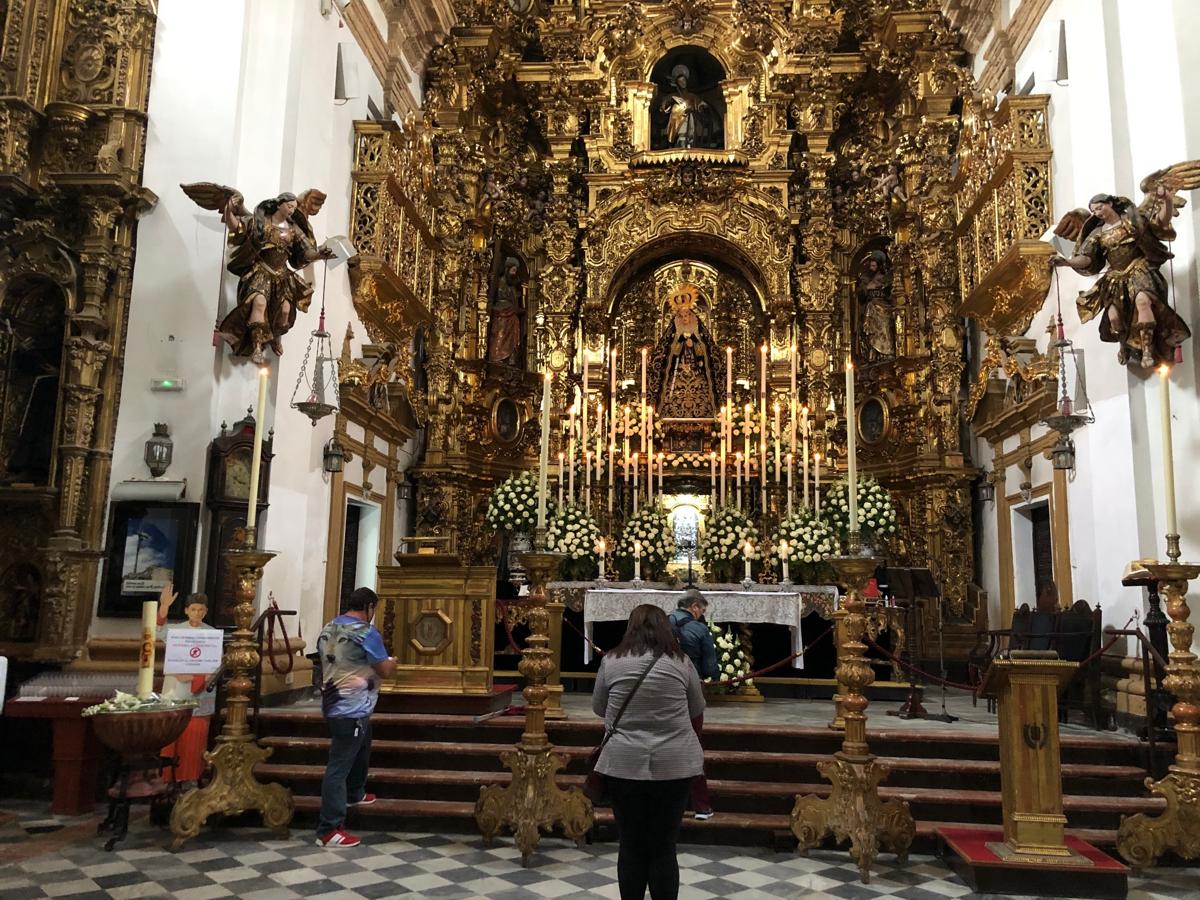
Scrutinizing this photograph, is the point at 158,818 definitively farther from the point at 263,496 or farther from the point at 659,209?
the point at 659,209

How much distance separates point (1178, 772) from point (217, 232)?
911 centimetres

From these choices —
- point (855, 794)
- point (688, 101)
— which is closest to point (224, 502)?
point (855, 794)

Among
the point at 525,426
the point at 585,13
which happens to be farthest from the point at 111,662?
the point at 585,13

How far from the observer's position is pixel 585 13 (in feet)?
50.9

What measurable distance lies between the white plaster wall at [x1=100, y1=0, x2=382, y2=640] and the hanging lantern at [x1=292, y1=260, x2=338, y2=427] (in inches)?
6.1

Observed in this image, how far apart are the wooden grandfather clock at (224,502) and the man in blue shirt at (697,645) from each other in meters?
4.02

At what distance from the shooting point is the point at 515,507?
12.1 meters

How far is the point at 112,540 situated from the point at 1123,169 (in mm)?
10021

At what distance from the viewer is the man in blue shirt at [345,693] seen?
5.95 metres

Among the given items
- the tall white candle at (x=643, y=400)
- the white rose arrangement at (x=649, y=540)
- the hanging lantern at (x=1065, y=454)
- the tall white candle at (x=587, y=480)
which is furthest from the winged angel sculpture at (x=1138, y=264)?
the tall white candle at (x=587, y=480)

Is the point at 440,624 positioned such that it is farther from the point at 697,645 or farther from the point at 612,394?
the point at 612,394

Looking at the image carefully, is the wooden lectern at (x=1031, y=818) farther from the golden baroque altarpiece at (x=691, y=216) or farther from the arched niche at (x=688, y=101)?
the arched niche at (x=688, y=101)

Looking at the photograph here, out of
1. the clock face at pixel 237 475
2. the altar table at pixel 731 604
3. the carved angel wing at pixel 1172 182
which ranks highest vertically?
the carved angel wing at pixel 1172 182

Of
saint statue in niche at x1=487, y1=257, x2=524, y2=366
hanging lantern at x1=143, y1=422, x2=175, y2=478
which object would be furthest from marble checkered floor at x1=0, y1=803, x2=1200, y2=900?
saint statue in niche at x1=487, y1=257, x2=524, y2=366
